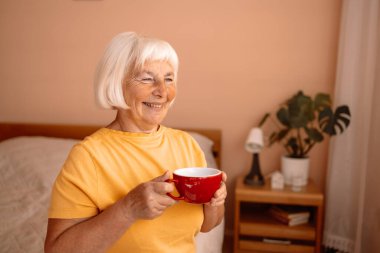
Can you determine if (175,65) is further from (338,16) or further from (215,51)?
(338,16)

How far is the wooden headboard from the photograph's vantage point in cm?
248

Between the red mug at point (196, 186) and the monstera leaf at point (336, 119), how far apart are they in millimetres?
1483

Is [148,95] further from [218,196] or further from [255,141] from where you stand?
[255,141]

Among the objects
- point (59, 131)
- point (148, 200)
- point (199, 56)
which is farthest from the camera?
point (59, 131)

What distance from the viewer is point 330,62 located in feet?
7.71

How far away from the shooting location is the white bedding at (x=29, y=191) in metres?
1.52

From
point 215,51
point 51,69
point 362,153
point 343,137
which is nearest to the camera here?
point 362,153

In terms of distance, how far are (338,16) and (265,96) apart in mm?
682

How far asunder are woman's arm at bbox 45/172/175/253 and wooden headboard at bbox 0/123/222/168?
173cm

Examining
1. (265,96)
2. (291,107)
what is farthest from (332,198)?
(265,96)

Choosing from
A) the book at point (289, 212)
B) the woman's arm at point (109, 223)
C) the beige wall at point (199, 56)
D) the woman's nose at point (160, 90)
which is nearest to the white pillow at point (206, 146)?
the beige wall at point (199, 56)

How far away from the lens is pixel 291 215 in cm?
220

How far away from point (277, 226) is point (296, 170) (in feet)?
1.21

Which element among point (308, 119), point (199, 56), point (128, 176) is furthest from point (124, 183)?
point (199, 56)
